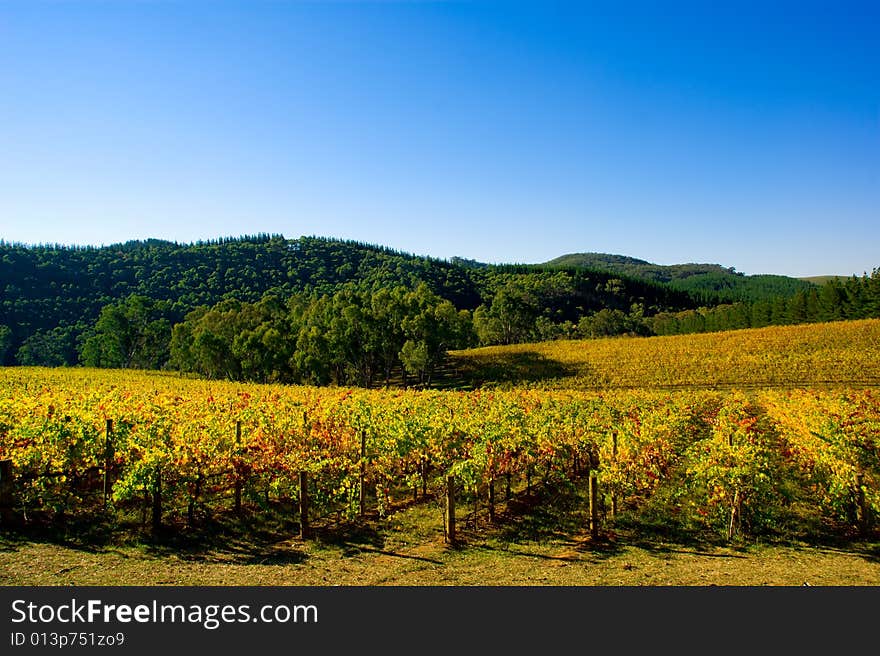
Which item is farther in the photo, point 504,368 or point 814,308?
point 814,308

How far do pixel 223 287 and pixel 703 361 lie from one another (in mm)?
138416

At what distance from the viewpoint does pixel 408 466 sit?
13945 millimetres

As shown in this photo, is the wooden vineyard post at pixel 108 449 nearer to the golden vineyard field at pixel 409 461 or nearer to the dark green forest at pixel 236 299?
the golden vineyard field at pixel 409 461

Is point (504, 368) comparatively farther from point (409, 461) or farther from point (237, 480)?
point (237, 480)

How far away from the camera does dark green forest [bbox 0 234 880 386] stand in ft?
198

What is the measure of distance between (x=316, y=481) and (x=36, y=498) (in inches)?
272

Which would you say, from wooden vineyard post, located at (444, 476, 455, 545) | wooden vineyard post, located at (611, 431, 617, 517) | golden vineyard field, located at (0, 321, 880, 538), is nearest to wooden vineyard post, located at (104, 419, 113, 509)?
golden vineyard field, located at (0, 321, 880, 538)

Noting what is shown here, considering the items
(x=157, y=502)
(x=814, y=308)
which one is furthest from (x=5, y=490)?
(x=814, y=308)

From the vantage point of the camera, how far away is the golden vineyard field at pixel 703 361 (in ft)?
165

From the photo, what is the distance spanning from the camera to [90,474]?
539 inches

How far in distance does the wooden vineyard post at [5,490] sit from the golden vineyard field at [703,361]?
48.5 meters

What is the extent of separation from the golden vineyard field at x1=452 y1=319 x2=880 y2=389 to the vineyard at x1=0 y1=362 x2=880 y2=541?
38.6 metres
